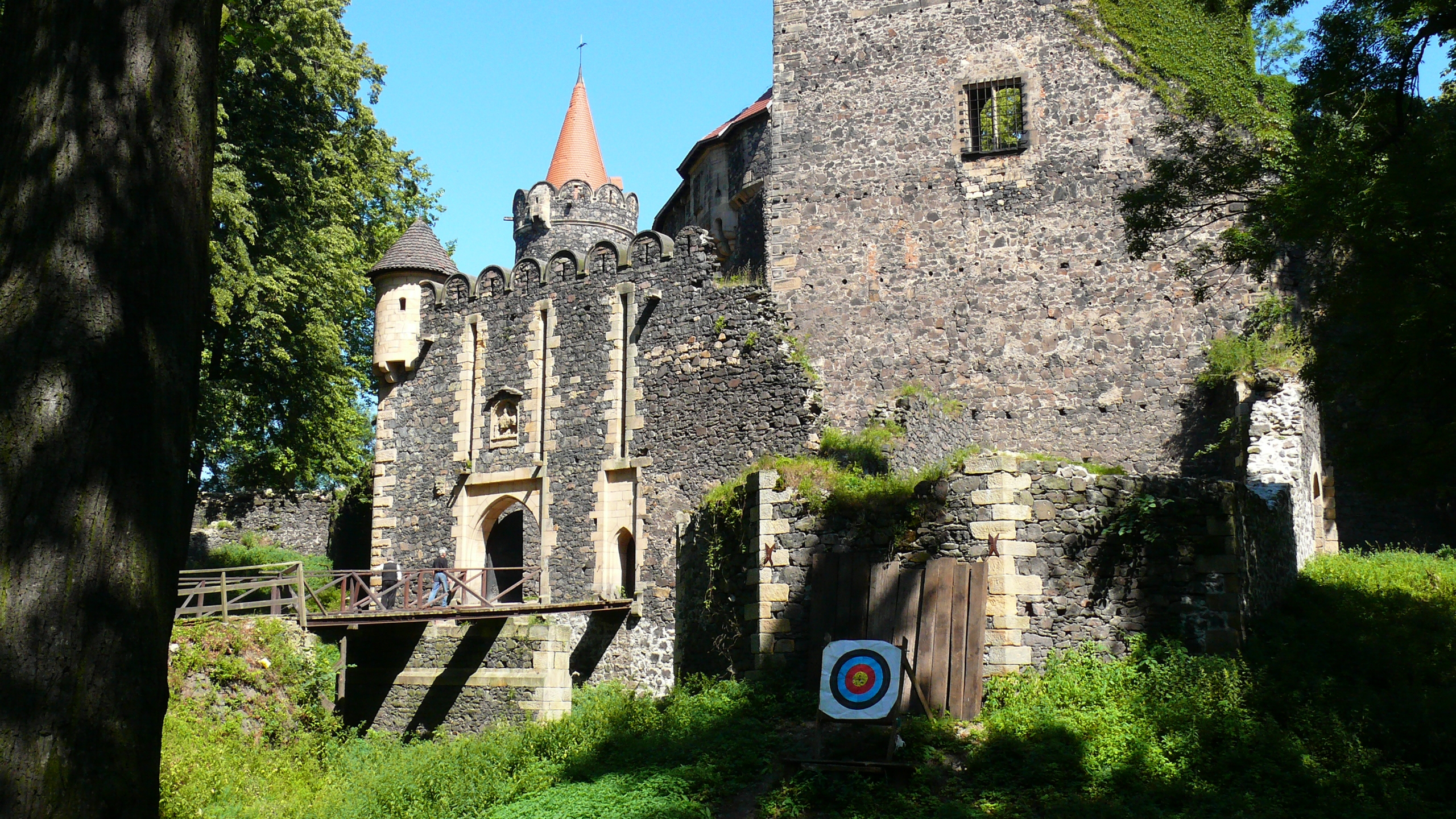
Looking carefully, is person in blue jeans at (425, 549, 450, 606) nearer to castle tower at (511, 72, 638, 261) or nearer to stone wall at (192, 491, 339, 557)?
Answer: stone wall at (192, 491, 339, 557)

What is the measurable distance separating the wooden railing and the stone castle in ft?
1.74

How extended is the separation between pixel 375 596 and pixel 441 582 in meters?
2.72

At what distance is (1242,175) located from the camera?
39.0 ft

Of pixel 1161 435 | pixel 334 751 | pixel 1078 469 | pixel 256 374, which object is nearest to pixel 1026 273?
pixel 1161 435

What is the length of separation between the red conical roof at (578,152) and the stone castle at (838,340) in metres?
13.6

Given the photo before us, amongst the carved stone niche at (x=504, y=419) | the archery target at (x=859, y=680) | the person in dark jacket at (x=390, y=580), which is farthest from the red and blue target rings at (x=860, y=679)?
the person in dark jacket at (x=390, y=580)

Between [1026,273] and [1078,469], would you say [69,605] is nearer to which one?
[1078,469]

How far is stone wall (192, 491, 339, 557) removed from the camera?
29.5m

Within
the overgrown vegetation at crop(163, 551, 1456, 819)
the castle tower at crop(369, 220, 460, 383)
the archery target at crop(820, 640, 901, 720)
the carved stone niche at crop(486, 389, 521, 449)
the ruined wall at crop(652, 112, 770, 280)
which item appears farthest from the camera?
the castle tower at crop(369, 220, 460, 383)

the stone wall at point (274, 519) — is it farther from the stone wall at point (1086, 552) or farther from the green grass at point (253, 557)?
the stone wall at point (1086, 552)

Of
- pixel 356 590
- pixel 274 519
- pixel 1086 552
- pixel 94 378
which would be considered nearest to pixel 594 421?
pixel 356 590

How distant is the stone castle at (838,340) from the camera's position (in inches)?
680

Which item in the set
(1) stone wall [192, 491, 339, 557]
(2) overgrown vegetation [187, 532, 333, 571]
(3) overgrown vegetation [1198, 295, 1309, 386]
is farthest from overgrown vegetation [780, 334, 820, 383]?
(1) stone wall [192, 491, 339, 557]

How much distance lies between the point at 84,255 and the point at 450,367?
19441 mm
